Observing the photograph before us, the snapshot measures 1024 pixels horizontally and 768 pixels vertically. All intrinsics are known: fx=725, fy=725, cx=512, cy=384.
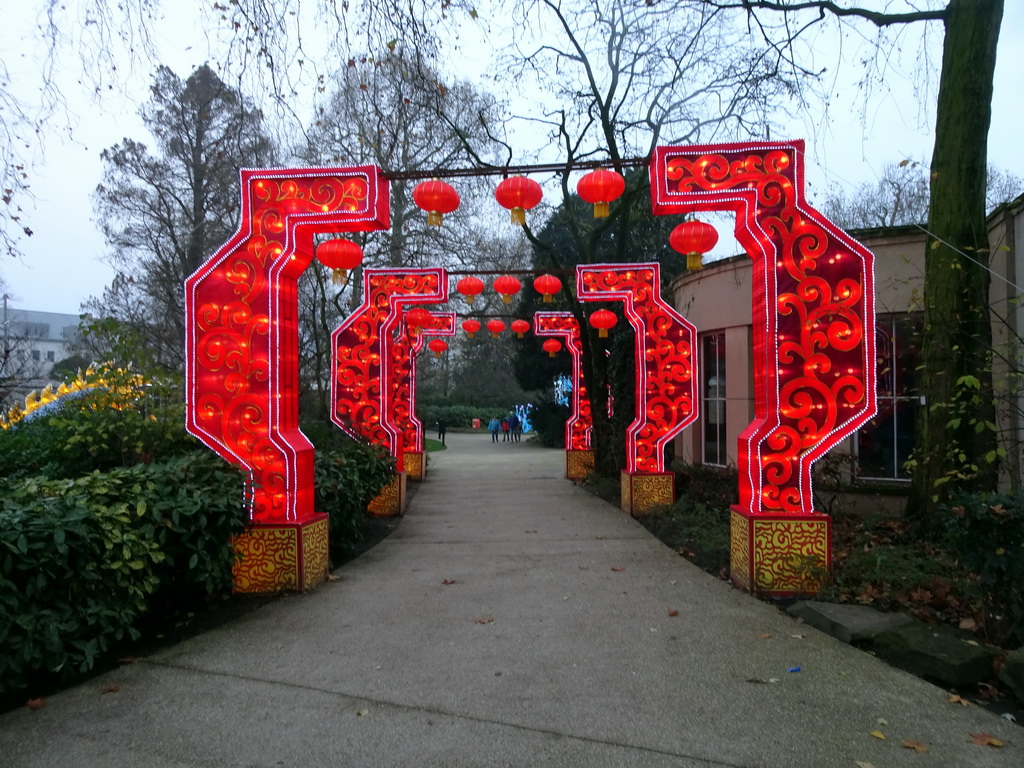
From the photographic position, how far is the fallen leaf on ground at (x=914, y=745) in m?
3.20

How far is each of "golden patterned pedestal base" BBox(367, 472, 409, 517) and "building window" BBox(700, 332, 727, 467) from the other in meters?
5.19

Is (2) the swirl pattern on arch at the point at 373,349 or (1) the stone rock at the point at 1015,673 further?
(2) the swirl pattern on arch at the point at 373,349

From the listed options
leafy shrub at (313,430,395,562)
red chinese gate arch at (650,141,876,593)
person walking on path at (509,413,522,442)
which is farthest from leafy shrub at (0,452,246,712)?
person walking on path at (509,413,522,442)

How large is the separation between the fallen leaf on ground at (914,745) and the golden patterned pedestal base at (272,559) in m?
4.43

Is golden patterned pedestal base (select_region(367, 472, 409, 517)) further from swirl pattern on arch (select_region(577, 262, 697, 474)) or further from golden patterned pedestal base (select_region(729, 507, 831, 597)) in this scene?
golden patterned pedestal base (select_region(729, 507, 831, 597))

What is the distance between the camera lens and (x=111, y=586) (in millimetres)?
4215

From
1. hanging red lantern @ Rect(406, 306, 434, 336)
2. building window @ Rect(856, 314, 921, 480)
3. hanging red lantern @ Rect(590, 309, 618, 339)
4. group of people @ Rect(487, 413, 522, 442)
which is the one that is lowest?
group of people @ Rect(487, 413, 522, 442)

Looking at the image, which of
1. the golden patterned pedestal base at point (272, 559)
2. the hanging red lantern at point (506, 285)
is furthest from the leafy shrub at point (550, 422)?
the golden patterned pedestal base at point (272, 559)

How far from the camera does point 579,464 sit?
16.0 metres

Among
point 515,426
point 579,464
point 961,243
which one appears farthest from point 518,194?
point 515,426

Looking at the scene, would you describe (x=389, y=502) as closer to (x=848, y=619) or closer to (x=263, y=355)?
(x=263, y=355)

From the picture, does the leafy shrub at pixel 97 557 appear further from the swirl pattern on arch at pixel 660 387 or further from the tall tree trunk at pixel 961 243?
the swirl pattern on arch at pixel 660 387

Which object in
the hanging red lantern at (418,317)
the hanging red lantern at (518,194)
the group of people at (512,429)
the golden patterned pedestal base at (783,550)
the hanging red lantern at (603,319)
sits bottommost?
A: the group of people at (512,429)

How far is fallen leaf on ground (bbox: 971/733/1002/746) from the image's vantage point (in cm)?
323
